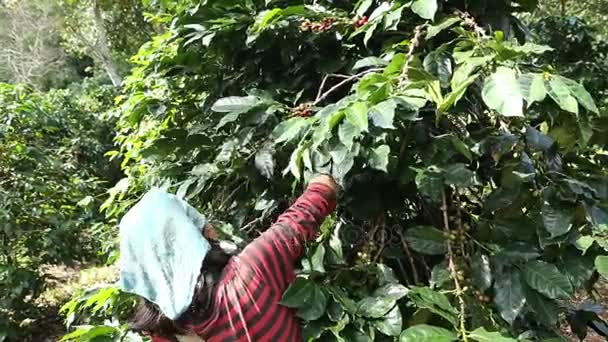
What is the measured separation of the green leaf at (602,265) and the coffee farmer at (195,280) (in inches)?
23.4

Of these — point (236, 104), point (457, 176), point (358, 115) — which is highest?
→ point (358, 115)

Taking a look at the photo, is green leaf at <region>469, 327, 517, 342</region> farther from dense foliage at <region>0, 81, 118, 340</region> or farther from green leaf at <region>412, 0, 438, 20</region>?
dense foliage at <region>0, 81, 118, 340</region>

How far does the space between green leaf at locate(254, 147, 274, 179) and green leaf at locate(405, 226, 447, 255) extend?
14.6 inches

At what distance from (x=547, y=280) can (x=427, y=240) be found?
0.81ft

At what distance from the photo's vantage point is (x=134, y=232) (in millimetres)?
1210

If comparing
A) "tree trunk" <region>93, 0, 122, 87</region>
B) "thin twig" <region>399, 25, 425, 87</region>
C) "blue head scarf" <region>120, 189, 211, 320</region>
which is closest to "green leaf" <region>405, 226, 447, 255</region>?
"thin twig" <region>399, 25, 425, 87</region>

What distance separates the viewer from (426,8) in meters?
1.26

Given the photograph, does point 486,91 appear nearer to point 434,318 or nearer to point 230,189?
point 434,318

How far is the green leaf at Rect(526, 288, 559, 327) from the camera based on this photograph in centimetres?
118

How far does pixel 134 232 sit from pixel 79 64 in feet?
74.4

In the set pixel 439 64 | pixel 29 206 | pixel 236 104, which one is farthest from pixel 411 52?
pixel 29 206

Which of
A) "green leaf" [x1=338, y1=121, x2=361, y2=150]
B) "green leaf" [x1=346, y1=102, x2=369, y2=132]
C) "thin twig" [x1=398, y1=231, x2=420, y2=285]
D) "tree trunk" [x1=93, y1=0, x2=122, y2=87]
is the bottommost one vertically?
"tree trunk" [x1=93, y1=0, x2=122, y2=87]

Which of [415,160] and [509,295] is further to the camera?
[415,160]

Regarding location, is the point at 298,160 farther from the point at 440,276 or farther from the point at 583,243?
the point at 583,243
